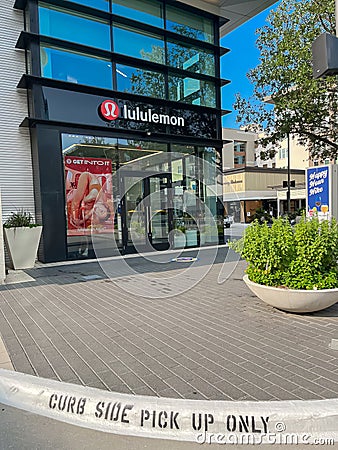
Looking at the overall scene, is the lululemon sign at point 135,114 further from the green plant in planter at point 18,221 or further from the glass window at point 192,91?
the green plant in planter at point 18,221

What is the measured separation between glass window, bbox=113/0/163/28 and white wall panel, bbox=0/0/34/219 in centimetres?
306

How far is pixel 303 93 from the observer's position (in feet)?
41.9

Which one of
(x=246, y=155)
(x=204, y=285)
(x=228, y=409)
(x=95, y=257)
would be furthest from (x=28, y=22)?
(x=246, y=155)

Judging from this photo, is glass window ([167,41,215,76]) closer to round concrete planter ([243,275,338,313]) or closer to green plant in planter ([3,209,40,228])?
green plant in planter ([3,209,40,228])

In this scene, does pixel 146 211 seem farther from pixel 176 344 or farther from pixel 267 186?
pixel 267 186

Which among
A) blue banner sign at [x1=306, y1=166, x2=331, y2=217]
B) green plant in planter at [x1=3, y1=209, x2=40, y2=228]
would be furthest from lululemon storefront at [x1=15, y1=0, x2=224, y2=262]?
blue banner sign at [x1=306, y1=166, x2=331, y2=217]

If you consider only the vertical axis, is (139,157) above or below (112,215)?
above

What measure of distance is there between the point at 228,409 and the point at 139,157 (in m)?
9.49

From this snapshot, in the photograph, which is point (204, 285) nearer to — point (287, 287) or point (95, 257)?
point (287, 287)

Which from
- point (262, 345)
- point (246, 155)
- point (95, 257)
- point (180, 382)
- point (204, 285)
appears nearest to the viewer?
point (180, 382)

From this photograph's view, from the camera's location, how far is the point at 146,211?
11.4 m

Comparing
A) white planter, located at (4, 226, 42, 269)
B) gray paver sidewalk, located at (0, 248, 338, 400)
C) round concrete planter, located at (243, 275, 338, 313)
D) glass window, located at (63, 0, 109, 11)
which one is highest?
glass window, located at (63, 0, 109, 11)

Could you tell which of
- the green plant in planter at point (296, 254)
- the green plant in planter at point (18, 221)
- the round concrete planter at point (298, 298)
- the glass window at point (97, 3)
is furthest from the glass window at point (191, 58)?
Result: the round concrete planter at point (298, 298)

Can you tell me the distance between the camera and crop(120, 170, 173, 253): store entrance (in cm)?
1098
